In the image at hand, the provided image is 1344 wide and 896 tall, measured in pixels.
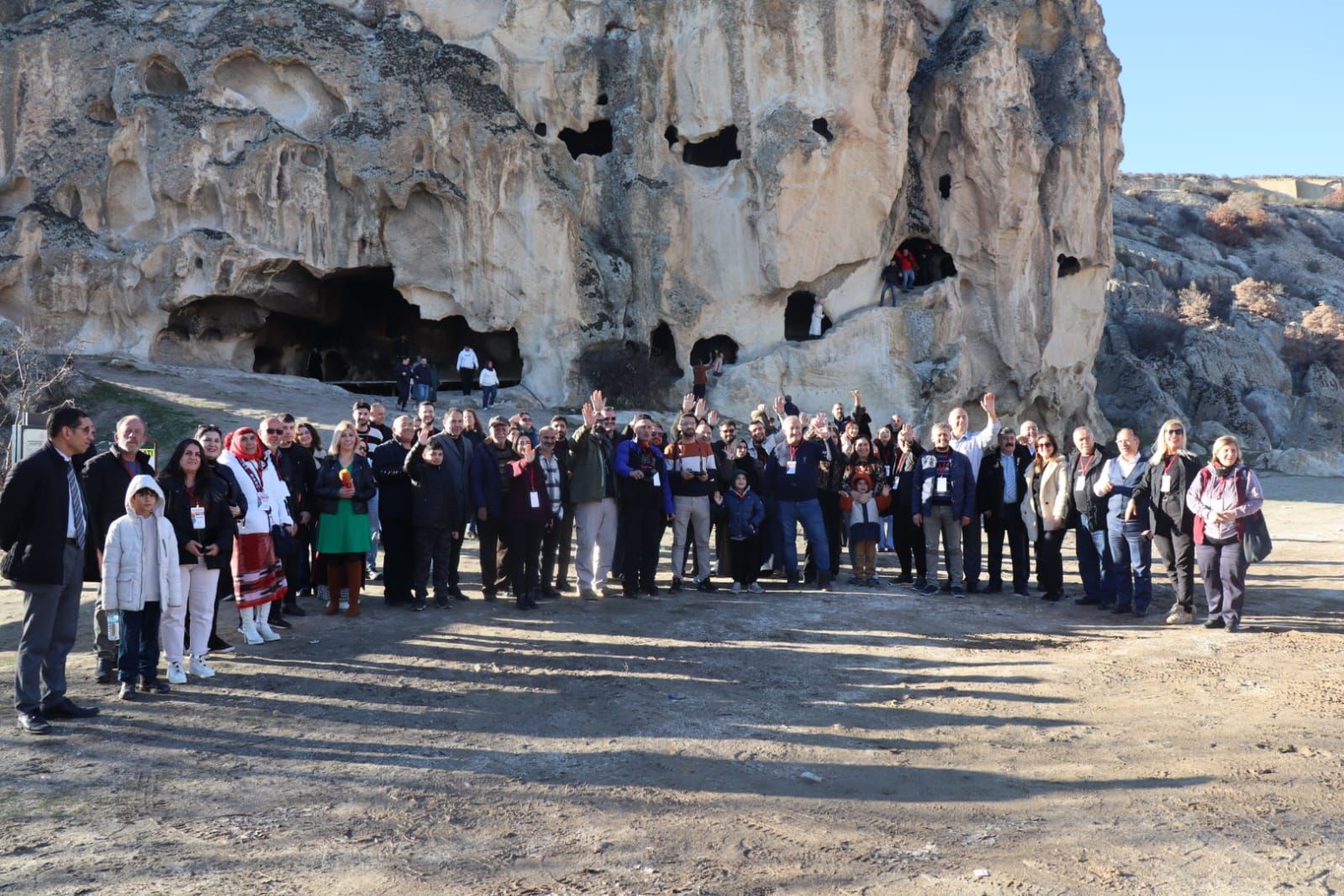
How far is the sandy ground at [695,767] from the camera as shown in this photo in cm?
409

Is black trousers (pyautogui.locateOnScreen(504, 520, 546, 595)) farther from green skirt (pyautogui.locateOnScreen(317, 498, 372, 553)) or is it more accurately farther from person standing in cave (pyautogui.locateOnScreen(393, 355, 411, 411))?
person standing in cave (pyautogui.locateOnScreen(393, 355, 411, 411))

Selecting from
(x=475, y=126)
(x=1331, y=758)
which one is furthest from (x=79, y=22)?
(x=1331, y=758)

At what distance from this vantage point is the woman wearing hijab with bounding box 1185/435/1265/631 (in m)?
8.05

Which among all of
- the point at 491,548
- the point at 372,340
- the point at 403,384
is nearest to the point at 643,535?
the point at 491,548

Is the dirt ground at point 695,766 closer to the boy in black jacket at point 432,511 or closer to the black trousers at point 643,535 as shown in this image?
the boy in black jacket at point 432,511

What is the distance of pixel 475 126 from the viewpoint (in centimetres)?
2244

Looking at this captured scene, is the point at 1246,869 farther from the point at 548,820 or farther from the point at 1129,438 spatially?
the point at 1129,438

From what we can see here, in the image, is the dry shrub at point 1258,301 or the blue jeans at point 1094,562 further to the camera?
Result: the dry shrub at point 1258,301

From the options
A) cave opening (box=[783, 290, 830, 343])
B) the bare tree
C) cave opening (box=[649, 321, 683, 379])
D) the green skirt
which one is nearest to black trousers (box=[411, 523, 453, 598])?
the green skirt

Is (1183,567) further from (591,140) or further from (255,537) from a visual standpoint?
(591,140)

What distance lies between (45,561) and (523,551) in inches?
158

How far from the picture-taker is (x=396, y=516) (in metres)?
8.69

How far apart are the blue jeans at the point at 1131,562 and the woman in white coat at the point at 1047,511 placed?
20.8 inches

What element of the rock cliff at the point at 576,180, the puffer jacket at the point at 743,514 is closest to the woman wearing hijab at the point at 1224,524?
the puffer jacket at the point at 743,514
